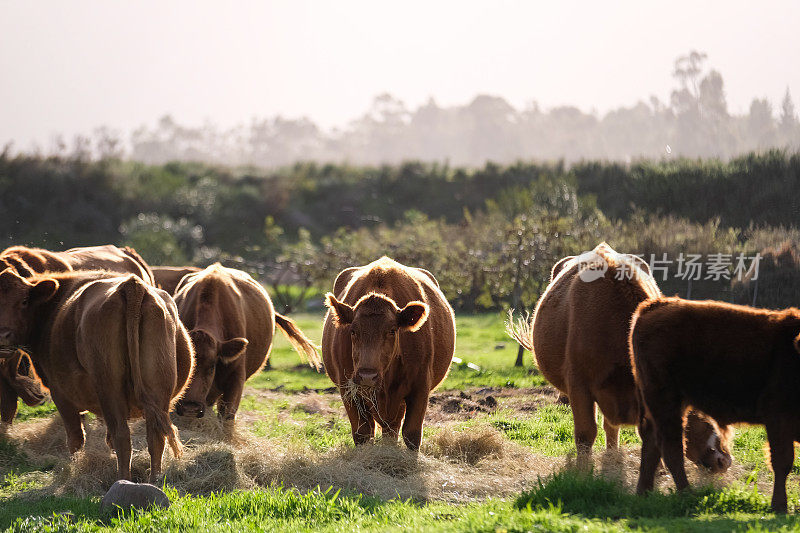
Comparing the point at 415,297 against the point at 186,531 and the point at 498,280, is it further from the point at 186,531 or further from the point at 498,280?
the point at 498,280

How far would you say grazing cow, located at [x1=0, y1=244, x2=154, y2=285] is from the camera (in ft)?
35.6

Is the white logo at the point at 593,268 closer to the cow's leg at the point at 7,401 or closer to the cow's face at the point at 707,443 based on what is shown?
the cow's face at the point at 707,443

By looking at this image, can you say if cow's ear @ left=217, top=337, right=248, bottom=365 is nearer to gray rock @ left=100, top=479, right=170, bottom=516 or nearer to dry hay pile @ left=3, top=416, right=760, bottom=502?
dry hay pile @ left=3, top=416, right=760, bottom=502

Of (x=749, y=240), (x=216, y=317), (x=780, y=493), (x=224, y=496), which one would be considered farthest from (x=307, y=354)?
(x=749, y=240)

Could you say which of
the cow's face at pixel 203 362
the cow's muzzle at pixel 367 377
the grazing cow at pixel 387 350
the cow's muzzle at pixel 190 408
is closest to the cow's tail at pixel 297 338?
the cow's face at pixel 203 362

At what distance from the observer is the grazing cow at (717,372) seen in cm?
586

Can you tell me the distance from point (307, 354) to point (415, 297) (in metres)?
3.73

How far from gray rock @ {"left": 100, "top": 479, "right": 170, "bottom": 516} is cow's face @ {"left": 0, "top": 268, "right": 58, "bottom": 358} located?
7.78 ft

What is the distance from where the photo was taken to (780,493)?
5.86 m

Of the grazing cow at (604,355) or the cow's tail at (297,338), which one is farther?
the cow's tail at (297,338)

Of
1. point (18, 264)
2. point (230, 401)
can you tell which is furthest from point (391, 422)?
point (18, 264)

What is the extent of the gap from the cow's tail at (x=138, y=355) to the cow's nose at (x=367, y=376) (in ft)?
5.54

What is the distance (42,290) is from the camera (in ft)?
26.9

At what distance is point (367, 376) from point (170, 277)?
8166 mm
